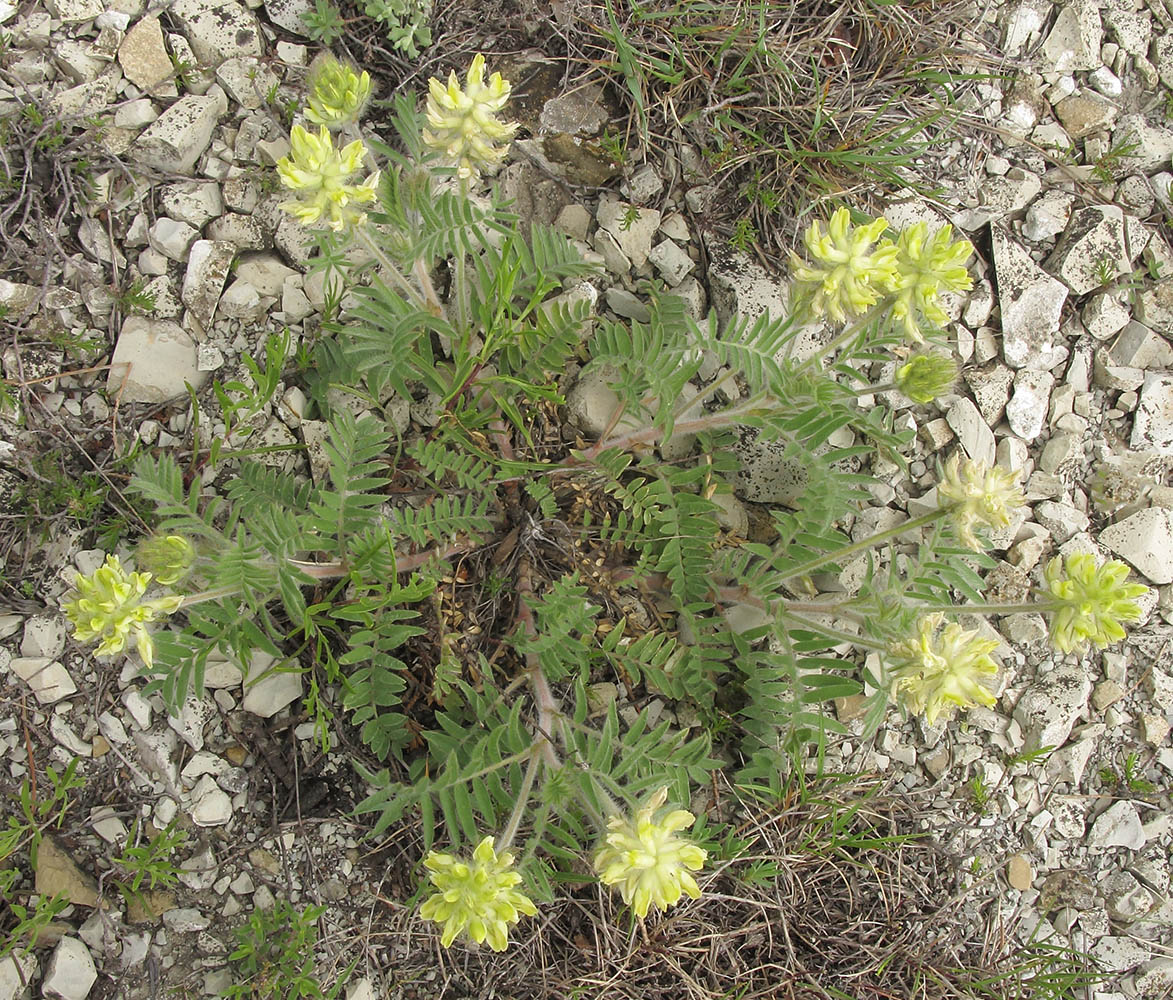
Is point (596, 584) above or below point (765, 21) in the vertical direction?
below

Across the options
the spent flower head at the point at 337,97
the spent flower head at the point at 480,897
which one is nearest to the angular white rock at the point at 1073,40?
the spent flower head at the point at 337,97

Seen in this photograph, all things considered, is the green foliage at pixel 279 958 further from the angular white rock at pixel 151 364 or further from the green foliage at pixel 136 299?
the green foliage at pixel 136 299

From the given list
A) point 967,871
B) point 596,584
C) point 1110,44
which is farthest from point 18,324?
point 1110,44

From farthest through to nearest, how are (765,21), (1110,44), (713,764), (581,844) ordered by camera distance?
(1110,44)
(765,21)
(581,844)
(713,764)

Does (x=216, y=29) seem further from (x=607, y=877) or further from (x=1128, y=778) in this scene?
(x=1128, y=778)

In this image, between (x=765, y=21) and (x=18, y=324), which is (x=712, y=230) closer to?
(x=765, y=21)

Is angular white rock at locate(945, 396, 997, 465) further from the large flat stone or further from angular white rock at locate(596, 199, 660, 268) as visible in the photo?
the large flat stone

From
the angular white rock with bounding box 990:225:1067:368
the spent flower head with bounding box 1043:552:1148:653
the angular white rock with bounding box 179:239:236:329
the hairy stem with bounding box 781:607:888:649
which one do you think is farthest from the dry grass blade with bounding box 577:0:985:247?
the spent flower head with bounding box 1043:552:1148:653
